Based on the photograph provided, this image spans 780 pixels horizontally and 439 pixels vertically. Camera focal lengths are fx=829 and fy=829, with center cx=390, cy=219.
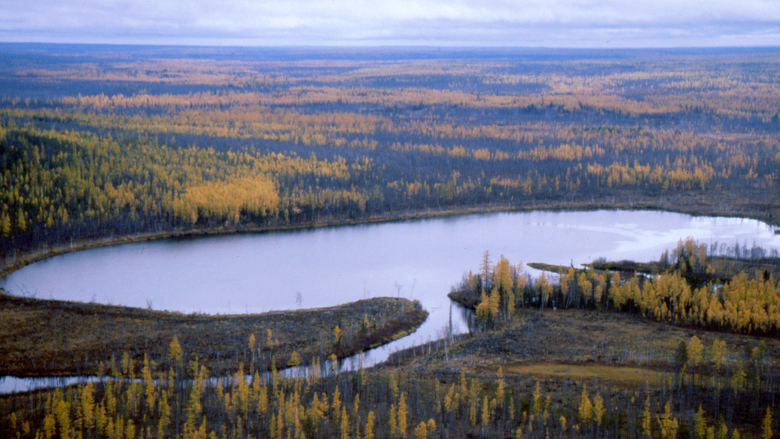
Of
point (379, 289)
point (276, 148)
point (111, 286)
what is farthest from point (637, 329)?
point (276, 148)

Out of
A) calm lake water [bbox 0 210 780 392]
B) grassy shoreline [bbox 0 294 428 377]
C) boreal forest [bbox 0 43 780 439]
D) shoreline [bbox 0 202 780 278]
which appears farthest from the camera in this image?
shoreline [bbox 0 202 780 278]

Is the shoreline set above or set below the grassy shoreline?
below

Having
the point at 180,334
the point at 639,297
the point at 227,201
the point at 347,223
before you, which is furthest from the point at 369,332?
the point at 227,201

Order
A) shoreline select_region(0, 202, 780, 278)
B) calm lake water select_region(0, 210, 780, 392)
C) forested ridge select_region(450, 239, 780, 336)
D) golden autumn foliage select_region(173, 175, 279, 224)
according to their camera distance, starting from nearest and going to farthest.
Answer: forested ridge select_region(450, 239, 780, 336) → calm lake water select_region(0, 210, 780, 392) → shoreline select_region(0, 202, 780, 278) → golden autumn foliage select_region(173, 175, 279, 224)

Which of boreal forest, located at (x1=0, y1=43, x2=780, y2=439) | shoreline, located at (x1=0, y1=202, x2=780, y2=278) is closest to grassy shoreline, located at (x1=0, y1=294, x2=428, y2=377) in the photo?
boreal forest, located at (x1=0, y1=43, x2=780, y2=439)

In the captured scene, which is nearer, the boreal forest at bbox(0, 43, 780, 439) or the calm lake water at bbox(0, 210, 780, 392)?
the boreal forest at bbox(0, 43, 780, 439)

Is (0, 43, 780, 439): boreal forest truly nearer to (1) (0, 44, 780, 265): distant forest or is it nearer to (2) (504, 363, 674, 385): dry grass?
(2) (504, 363, 674, 385): dry grass

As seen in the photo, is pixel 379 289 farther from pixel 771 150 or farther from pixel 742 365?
pixel 771 150

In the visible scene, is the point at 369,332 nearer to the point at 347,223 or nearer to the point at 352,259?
the point at 352,259
